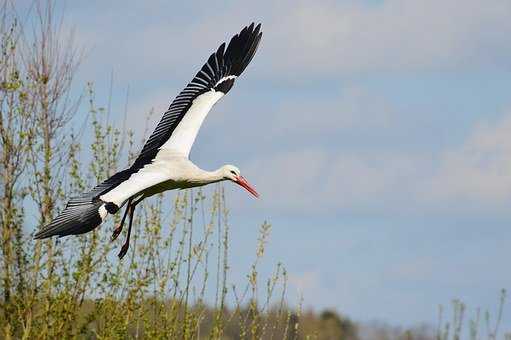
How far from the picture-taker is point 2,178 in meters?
10.8

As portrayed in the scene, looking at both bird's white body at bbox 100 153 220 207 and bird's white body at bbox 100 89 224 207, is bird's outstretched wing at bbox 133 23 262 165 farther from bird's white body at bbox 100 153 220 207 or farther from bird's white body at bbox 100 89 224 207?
bird's white body at bbox 100 153 220 207

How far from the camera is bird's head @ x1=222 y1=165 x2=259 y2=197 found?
39.4 feet

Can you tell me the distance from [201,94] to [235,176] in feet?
4.09

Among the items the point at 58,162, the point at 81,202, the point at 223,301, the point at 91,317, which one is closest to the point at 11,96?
the point at 58,162

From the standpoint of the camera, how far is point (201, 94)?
12.8 meters

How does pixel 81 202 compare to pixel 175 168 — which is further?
pixel 175 168

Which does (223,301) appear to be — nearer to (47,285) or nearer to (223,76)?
(47,285)

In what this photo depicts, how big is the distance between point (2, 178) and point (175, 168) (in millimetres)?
1712

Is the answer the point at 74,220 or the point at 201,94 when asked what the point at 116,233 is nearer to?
the point at 74,220

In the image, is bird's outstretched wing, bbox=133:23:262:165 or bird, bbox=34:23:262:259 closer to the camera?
bird, bbox=34:23:262:259

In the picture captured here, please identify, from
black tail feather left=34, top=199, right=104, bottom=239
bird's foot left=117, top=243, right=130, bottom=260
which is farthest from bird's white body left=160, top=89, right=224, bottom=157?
black tail feather left=34, top=199, right=104, bottom=239

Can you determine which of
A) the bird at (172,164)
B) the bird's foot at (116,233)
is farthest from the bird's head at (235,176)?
the bird's foot at (116,233)

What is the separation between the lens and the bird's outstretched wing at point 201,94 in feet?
39.6

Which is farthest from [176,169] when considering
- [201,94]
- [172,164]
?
[201,94]
